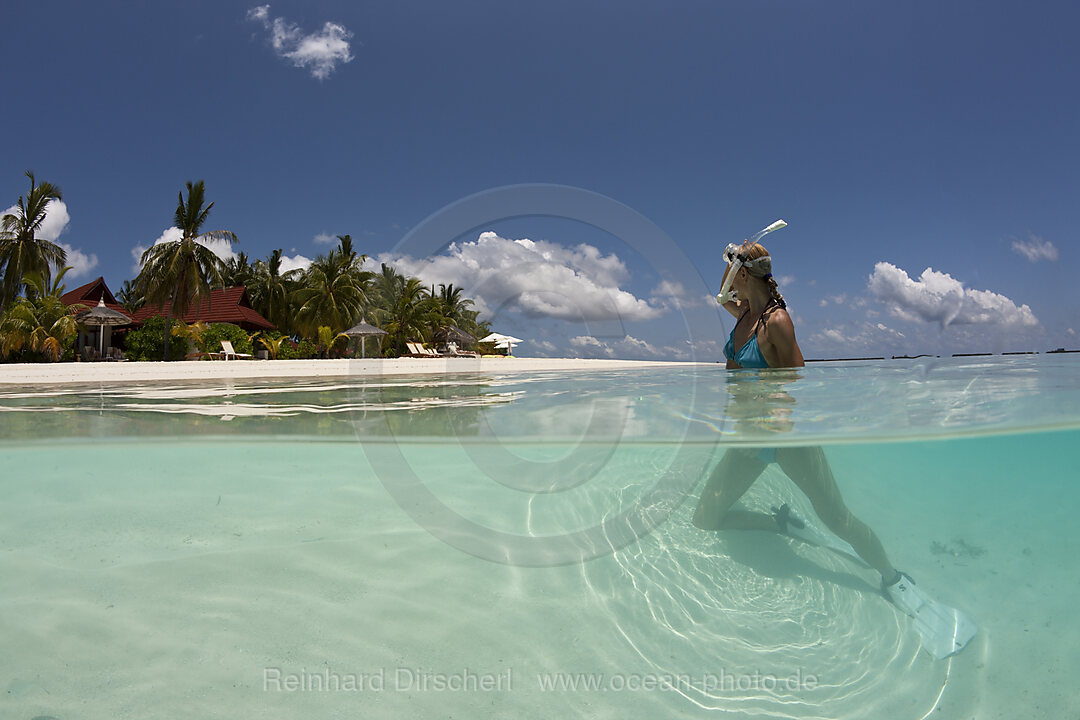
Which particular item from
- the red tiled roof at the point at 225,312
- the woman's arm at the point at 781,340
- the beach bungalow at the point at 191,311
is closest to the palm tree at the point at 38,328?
the beach bungalow at the point at 191,311

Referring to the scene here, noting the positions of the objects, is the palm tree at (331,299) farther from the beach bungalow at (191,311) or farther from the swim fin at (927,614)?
the swim fin at (927,614)

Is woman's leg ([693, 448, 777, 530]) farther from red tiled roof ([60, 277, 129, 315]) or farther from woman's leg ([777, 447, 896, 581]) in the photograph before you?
red tiled roof ([60, 277, 129, 315])

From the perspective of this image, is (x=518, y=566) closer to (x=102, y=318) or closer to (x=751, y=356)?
(x=751, y=356)

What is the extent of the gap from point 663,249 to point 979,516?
3914 millimetres

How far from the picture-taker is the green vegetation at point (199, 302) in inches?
1013

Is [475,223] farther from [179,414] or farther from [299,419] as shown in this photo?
[179,414]

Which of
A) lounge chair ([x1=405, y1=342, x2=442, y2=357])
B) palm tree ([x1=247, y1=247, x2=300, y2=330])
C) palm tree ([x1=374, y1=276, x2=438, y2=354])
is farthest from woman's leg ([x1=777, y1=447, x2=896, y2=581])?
palm tree ([x1=247, y1=247, x2=300, y2=330])

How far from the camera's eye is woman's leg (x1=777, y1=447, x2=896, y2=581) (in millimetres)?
3469

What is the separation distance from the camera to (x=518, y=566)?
332 centimetres

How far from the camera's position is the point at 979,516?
525cm

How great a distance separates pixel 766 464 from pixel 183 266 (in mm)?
32995

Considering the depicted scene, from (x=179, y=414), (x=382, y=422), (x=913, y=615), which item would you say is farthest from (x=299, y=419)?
(x=913, y=615)

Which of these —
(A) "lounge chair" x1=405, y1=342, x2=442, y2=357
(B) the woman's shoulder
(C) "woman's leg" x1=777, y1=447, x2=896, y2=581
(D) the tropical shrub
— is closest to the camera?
(C) "woman's leg" x1=777, y1=447, x2=896, y2=581

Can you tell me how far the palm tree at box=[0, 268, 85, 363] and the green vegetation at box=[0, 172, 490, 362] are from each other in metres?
0.04
